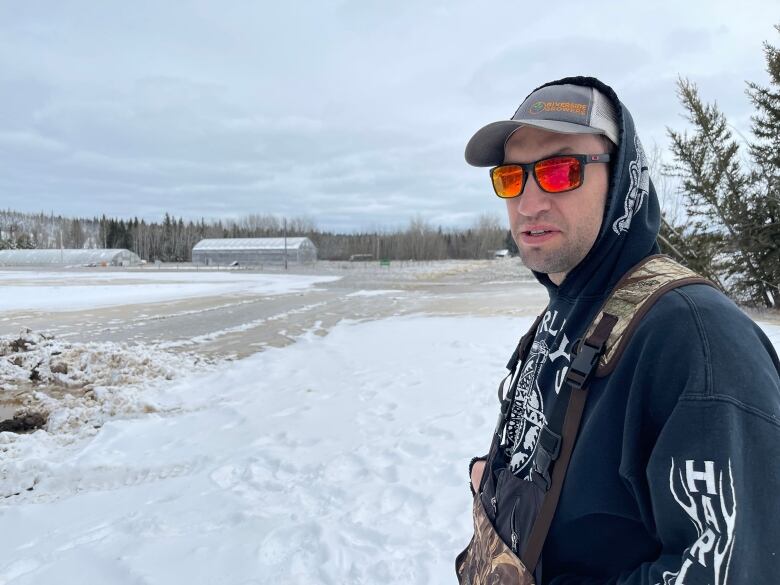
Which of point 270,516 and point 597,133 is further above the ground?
point 597,133

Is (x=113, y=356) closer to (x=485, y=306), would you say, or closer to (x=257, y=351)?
(x=257, y=351)

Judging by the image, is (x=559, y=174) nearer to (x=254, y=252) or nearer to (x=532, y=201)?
(x=532, y=201)

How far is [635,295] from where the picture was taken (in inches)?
48.8

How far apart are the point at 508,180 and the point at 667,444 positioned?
1045 millimetres

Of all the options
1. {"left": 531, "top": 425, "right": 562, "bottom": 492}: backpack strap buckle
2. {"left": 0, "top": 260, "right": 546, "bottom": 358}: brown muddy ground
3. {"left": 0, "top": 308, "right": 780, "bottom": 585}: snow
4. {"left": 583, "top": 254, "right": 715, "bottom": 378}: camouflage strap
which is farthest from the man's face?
{"left": 0, "top": 260, "right": 546, "bottom": 358}: brown muddy ground

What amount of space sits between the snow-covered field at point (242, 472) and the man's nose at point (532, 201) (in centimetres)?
256

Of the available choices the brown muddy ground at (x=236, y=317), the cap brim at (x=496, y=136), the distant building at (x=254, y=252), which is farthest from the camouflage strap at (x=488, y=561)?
the distant building at (x=254, y=252)

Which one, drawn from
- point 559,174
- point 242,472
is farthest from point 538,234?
point 242,472

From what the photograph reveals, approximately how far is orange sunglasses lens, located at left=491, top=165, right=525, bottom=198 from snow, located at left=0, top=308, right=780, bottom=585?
8.38 feet

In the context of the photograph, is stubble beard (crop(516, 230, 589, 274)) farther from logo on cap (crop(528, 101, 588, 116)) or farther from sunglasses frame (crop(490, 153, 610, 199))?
logo on cap (crop(528, 101, 588, 116))

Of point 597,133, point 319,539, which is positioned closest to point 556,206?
point 597,133

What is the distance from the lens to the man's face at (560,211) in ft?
4.83

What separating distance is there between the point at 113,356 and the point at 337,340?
16.0ft

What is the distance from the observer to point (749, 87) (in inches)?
663
